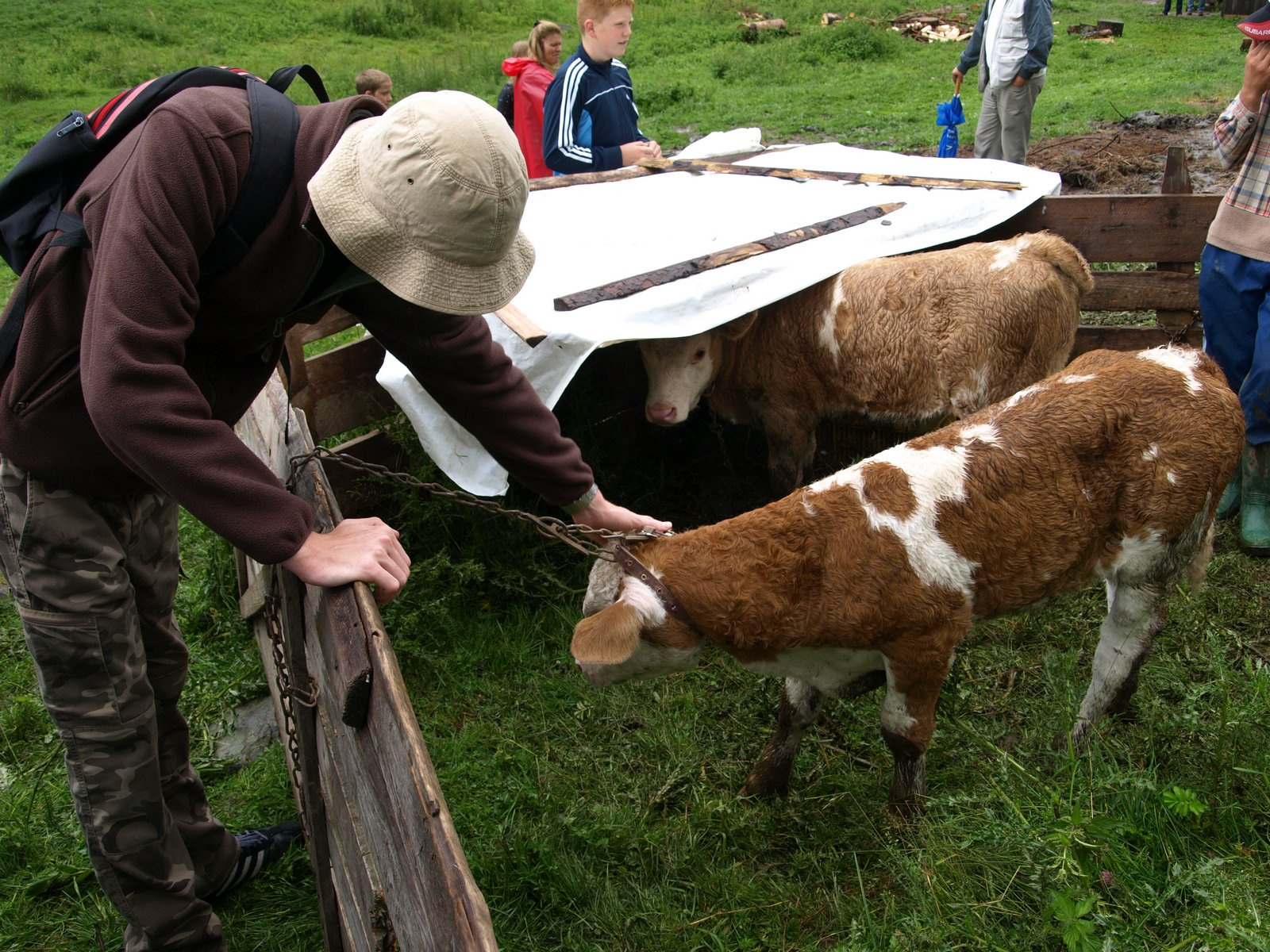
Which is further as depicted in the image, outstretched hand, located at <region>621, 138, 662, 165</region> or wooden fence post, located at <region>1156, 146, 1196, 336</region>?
outstretched hand, located at <region>621, 138, 662, 165</region>

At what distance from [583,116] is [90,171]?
16.1ft

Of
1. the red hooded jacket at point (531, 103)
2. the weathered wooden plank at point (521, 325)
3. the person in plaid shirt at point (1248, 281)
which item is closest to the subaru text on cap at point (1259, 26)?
the person in plaid shirt at point (1248, 281)

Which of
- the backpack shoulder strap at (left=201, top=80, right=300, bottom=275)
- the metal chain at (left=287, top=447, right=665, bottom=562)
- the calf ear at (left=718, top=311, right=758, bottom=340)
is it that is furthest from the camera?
the calf ear at (left=718, top=311, right=758, bottom=340)

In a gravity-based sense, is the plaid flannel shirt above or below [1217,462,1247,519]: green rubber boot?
above

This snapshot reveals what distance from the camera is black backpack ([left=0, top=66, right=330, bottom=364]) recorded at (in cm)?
212

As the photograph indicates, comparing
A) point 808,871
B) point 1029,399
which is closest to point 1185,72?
point 1029,399

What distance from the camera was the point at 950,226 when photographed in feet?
17.9

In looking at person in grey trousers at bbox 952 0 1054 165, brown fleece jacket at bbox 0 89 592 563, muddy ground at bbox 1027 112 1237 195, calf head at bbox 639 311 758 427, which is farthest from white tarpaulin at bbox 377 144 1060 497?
muddy ground at bbox 1027 112 1237 195

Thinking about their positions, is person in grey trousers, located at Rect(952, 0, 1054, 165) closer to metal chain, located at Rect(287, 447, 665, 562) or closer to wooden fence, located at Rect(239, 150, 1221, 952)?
wooden fence, located at Rect(239, 150, 1221, 952)

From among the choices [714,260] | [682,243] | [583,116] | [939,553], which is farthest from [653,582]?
[583,116]

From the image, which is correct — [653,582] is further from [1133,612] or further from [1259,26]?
[1259,26]

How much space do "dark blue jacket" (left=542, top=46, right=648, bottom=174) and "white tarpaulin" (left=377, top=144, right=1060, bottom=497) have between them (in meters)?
0.63

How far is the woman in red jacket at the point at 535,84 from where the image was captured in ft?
25.4

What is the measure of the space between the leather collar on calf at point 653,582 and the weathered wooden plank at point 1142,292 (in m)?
4.19
